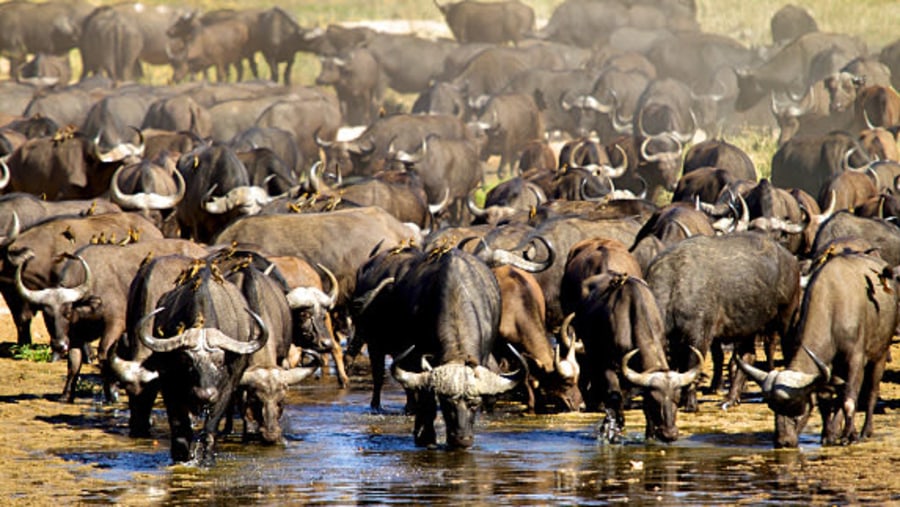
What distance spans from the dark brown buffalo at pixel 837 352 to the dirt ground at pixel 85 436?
1.02 ft

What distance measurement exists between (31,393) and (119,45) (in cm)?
3855

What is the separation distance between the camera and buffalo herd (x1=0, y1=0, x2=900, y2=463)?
492 inches

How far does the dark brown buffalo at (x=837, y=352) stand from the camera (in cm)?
1210

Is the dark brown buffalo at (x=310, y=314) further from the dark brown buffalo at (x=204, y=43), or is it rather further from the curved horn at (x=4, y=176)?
the dark brown buffalo at (x=204, y=43)

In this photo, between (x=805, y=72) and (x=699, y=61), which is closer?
(x=805, y=72)

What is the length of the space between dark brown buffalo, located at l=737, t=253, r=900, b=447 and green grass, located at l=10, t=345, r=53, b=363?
29.0 feet

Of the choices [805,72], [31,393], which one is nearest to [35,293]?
[31,393]

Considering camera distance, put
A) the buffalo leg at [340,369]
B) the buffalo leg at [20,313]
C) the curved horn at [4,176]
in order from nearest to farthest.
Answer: the buffalo leg at [340,369]
the buffalo leg at [20,313]
the curved horn at [4,176]

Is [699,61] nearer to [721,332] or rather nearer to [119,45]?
[119,45]

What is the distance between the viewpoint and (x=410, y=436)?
1341 cm

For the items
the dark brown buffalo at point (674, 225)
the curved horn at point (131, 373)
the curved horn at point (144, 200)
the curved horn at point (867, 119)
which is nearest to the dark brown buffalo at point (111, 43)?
the curved horn at point (867, 119)

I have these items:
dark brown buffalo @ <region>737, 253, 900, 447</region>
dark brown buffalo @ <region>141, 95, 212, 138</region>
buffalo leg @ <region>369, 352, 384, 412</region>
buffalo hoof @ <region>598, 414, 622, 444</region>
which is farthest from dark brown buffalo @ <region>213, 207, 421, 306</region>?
dark brown buffalo @ <region>141, 95, 212, 138</region>

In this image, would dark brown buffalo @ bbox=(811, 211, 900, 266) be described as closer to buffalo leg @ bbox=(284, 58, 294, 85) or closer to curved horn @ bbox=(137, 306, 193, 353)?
curved horn @ bbox=(137, 306, 193, 353)

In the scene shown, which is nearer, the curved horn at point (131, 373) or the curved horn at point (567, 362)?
the curved horn at point (131, 373)
